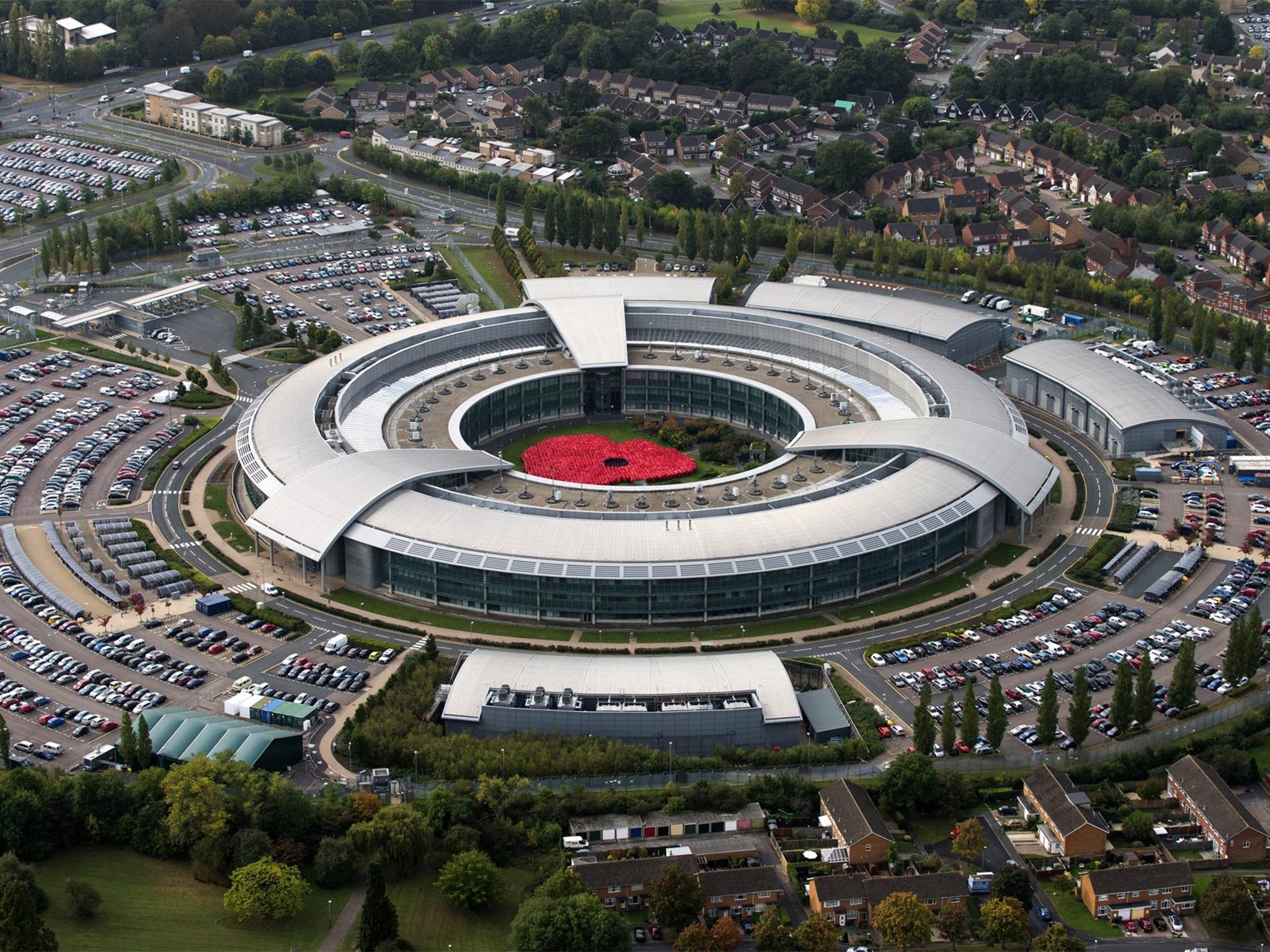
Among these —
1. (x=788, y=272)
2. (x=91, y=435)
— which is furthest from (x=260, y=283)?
(x=788, y=272)

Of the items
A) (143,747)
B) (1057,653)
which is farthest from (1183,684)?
(143,747)

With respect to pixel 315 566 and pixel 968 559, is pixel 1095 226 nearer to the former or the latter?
pixel 968 559

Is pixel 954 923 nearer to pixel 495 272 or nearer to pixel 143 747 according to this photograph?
pixel 143 747

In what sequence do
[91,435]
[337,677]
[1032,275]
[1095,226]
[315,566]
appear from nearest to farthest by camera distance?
[337,677] < [315,566] < [91,435] < [1032,275] < [1095,226]

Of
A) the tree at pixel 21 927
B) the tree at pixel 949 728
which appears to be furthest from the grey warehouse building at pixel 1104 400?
the tree at pixel 21 927

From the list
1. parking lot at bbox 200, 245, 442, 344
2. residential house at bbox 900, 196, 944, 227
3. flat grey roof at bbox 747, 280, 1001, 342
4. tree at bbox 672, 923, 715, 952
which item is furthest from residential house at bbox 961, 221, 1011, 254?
tree at bbox 672, 923, 715, 952

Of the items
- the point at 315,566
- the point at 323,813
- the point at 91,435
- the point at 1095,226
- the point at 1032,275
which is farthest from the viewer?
the point at 1095,226
